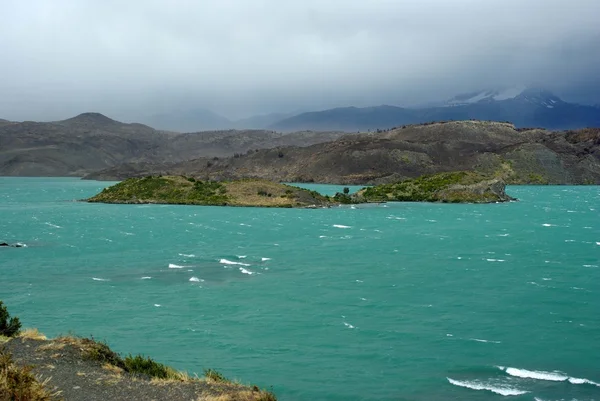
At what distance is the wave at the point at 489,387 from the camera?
19.5 metres

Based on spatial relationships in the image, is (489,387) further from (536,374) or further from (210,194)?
(210,194)

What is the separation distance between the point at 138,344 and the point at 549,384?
16.4 meters

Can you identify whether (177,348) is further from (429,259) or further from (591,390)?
(429,259)

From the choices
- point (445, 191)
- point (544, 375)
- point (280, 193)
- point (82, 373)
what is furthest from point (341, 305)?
point (445, 191)

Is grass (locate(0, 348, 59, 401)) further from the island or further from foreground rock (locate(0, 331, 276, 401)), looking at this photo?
the island

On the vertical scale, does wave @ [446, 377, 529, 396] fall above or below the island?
below

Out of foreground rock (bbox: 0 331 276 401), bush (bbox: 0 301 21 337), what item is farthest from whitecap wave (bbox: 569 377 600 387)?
bush (bbox: 0 301 21 337)

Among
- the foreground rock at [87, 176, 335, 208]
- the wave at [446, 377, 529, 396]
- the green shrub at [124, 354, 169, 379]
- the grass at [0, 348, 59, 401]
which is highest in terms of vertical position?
the foreground rock at [87, 176, 335, 208]

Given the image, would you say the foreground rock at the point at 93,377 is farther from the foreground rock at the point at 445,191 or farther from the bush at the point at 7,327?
the foreground rock at the point at 445,191

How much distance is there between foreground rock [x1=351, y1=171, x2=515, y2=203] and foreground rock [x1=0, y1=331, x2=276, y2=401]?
108944mm

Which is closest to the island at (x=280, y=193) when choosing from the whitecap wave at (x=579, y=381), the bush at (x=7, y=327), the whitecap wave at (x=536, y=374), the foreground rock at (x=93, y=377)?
the whitecap wave at (x=536, y=374)

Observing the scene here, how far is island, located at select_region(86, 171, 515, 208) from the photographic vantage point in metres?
120

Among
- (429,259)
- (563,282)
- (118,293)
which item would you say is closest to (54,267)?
(118,293)

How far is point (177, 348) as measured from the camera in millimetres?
24719
